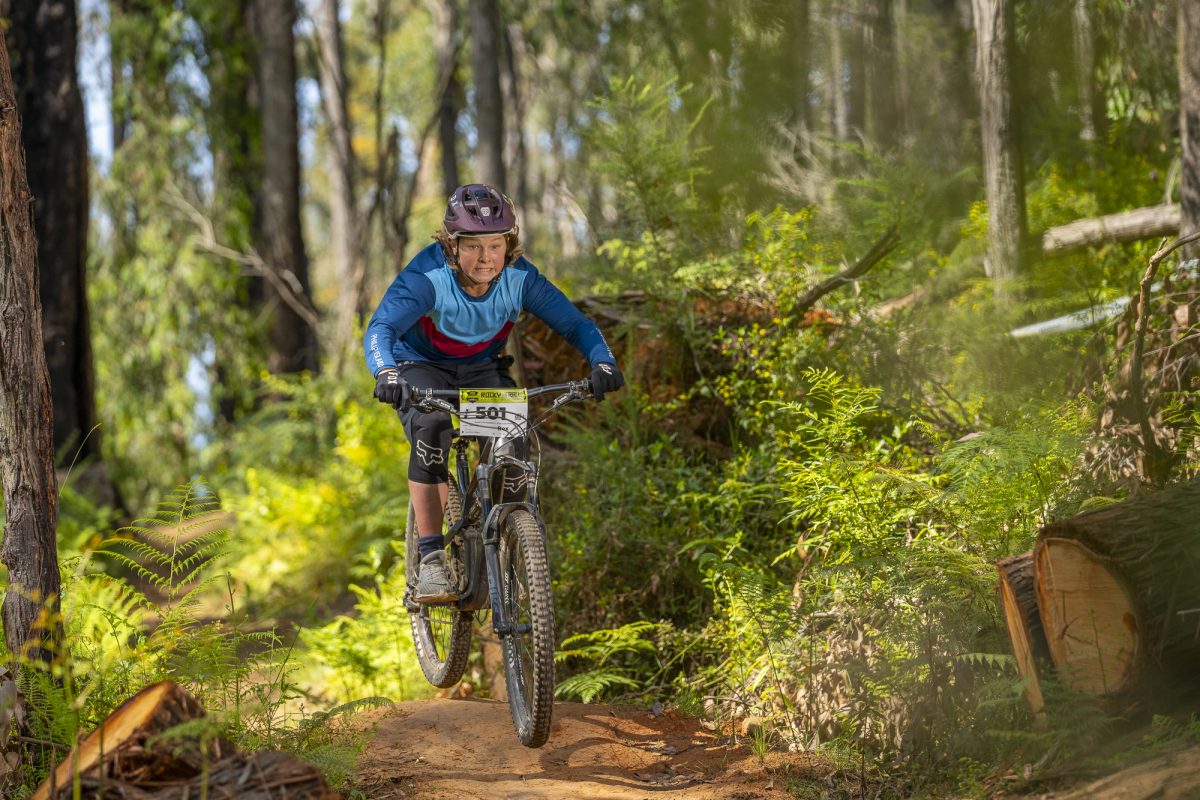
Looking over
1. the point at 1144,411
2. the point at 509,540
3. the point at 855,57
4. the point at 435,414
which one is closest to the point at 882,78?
the point at 855,57

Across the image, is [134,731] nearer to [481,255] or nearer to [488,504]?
[488,504]

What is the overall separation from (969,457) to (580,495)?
2.62 meters

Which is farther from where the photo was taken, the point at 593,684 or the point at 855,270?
the point at 855,270

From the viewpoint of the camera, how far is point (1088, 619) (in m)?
4.18

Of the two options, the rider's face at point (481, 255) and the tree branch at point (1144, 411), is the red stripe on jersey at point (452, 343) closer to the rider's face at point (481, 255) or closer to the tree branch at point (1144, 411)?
the rider's face at point (481, 255)

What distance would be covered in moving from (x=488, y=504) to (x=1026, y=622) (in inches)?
91.1

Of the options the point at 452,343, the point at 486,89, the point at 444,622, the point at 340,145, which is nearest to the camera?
the point at 452,343

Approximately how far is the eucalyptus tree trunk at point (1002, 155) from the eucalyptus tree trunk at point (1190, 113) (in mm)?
1095

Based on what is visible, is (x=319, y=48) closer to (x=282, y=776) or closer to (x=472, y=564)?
(x=472, y=564)

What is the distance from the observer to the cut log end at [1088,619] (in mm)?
4113

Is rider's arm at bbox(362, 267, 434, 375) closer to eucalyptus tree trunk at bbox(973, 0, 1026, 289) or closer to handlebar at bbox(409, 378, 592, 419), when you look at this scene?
handlebar at bbox(409, 378, 592, 419)

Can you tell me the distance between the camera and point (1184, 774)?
144 inches

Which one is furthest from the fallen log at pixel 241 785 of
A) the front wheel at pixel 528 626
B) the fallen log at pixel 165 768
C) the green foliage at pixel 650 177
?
the green foliage at pixel 650 177

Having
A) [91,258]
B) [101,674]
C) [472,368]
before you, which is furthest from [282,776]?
[91,258]
